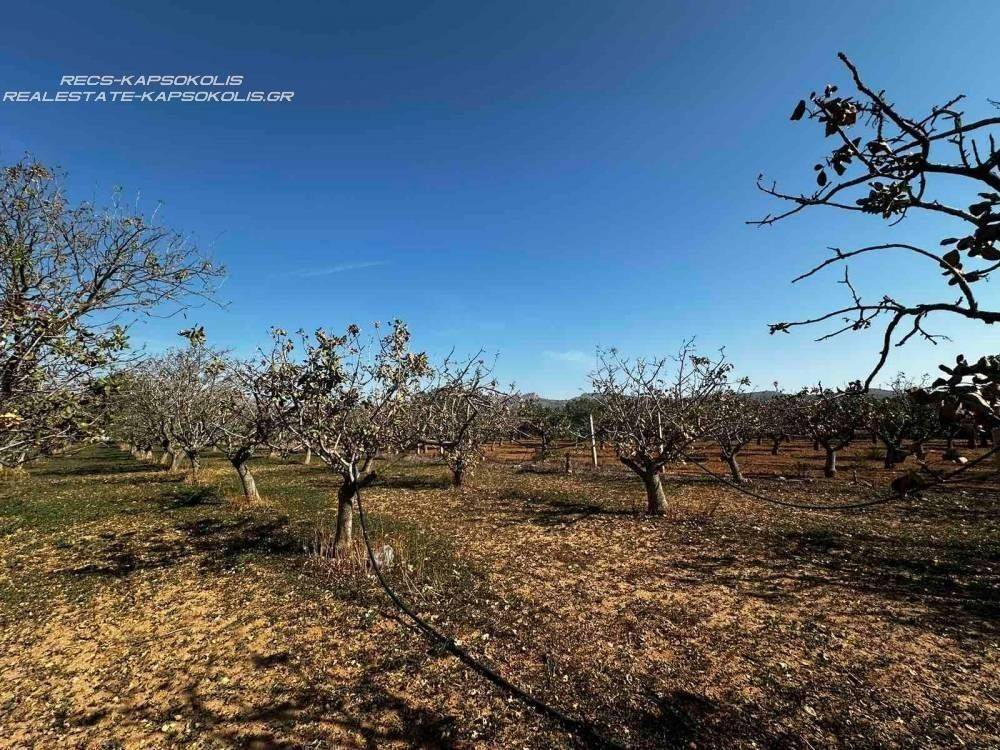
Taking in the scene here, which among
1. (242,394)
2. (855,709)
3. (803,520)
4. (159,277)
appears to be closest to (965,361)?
(855,709)

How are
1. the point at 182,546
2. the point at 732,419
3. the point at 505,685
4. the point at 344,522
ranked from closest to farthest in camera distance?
the point at 505,685 < the point at 344,522 < the point at 182,546 < the point at 732,419

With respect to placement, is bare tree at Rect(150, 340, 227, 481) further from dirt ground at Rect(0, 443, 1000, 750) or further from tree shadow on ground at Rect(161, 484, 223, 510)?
dirt ground at Rect(0, 443, 1000, 750)

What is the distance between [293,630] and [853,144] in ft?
37.5

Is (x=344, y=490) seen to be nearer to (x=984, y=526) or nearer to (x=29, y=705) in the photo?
(x=29, y=705)

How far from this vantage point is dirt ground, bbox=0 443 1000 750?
7180 millimetres

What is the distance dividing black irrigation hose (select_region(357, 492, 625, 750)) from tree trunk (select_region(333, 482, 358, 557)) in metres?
2.88

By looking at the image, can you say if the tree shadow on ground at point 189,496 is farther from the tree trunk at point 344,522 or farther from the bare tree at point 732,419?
the bare tree at point 732,419

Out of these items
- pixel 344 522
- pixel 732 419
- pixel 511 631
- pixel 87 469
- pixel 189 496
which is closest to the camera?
pixel 511 631

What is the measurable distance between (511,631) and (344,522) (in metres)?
6.30

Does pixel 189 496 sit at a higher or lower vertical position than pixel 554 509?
higher

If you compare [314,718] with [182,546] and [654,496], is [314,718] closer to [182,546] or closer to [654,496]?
[182,546]

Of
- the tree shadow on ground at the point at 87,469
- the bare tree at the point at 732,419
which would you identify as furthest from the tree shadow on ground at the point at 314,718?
the tree shadow on ground at the point at 87,469

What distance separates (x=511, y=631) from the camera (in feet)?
31.6

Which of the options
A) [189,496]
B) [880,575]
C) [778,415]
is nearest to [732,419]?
[880,575]
